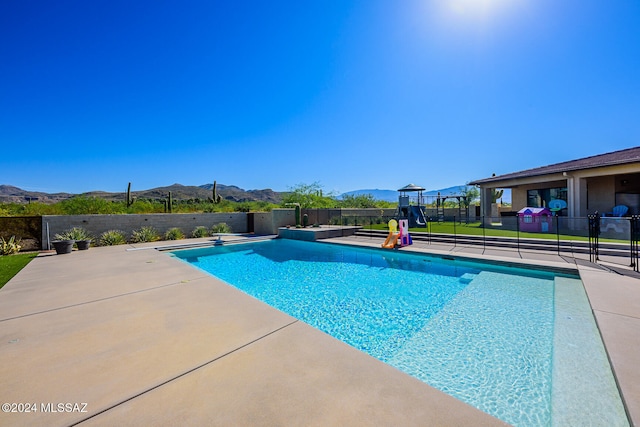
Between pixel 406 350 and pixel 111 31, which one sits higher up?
pixel 111 31

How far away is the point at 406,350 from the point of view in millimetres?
3629

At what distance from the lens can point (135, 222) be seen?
12.7 m

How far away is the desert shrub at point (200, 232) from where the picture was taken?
14.3m

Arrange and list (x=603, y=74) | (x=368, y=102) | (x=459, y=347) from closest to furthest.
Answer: (x=459, y=347) < (x=603, y=74) < (x=368, y=102)

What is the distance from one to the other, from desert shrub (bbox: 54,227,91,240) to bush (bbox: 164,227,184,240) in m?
3.08

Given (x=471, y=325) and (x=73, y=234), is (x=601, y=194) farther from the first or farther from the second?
(x=73, y=234)

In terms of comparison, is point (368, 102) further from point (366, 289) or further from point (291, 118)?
point (366, 289)

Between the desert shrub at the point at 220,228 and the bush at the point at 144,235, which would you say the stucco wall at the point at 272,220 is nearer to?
the desert shrub at the point at 220,228

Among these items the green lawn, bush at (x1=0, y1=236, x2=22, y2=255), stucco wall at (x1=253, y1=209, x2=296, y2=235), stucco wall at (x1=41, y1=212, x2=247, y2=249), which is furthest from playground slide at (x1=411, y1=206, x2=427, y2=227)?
bush at (x1=0, y1=236, x2=22, y2=255)

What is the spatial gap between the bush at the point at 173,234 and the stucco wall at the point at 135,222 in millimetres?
473

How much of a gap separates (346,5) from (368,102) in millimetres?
5518

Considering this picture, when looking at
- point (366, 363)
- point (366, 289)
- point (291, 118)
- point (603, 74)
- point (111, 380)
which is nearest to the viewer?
point (111, 380)

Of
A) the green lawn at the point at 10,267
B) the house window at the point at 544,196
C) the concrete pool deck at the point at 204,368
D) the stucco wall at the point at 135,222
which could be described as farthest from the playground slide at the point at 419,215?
the green lawn at the point at 10,267

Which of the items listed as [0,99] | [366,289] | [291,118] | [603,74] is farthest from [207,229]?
[603,74]
